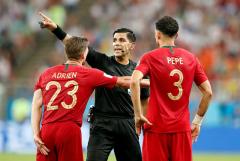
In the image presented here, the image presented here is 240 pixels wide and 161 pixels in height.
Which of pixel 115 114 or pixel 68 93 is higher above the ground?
pixel 68 93

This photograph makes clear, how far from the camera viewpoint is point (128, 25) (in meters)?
24.2

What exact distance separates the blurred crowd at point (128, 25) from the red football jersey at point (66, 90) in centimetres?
1320

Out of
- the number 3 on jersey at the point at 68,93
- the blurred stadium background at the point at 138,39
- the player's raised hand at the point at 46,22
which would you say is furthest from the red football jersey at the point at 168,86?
the blurred stadium background at the point at 138,39

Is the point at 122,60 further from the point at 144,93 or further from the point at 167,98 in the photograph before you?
the point at 167,98

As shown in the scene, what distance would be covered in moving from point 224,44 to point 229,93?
10.4 feet

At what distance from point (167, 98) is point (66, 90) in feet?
3.95

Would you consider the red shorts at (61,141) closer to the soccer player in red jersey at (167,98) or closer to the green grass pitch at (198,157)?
the soccer player in red jersey at (167,98)

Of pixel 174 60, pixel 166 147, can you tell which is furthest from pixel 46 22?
pixel 166 147

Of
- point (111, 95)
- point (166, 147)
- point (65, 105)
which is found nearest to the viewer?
point (65, 105)

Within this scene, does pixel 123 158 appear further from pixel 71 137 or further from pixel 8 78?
pixel 8 78

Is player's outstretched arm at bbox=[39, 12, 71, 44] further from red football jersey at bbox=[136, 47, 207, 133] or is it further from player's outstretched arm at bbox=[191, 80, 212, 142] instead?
player's outstretched arm at bbox=[191, 80, 212, 142]

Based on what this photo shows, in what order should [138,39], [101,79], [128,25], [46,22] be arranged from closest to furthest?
[101,79]
[46,22]
[138,39]
[128,25]

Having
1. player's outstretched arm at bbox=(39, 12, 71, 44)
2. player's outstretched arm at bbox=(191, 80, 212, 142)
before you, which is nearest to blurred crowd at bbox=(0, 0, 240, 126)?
player's outstretched arm at bbox=(39, 12, 71, 44)

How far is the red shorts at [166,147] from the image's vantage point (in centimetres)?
948
